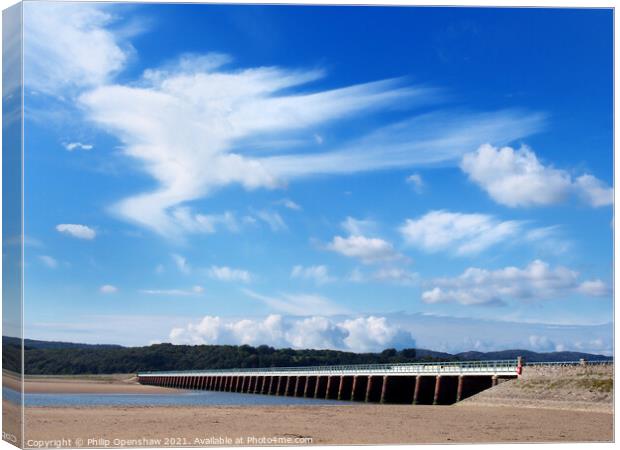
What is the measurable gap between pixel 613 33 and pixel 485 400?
21044 millimetres

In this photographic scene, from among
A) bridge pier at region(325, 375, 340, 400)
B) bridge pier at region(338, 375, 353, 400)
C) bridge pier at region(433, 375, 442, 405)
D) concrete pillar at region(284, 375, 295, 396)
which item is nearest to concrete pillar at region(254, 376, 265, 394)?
concrete pillar at region(284, 375, 295, 396)

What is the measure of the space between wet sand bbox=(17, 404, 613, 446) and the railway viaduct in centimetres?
1509

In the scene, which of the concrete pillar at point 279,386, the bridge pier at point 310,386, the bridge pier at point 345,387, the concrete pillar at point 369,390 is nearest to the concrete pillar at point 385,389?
the concrete pillar at point 369,390

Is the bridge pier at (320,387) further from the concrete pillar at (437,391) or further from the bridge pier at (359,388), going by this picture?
the concrete pillar at (437,391)

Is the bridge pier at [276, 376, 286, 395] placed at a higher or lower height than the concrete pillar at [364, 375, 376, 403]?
lower

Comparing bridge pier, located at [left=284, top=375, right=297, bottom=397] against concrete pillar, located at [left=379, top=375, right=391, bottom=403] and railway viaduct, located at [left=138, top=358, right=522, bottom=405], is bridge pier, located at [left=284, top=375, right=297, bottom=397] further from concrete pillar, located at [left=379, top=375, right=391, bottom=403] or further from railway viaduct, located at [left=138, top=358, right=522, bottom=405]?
concrete pillar, located at [left=379, top=375, right=391, bottom=403]

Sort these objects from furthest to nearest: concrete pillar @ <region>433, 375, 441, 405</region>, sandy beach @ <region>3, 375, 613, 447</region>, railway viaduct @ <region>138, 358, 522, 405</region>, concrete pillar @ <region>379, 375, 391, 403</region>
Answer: concrete pillar @ <region>379, 375, 391, 403</region>
concrete pillar @ <region>433, 375, 441, 405</region>
railway viaduct @ <region>138, 358, 522, 405</region>
sandy beach @ <region>3, 375, 613, 447</region>

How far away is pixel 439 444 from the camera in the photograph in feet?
81.6

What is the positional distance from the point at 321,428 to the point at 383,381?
109 ft

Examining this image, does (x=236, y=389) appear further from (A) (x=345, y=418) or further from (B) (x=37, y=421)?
(B) (x=37, y=421)

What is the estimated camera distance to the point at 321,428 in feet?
89.4

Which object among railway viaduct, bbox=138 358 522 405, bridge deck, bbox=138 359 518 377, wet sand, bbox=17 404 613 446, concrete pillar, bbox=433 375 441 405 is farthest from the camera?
concrete pillar, bbox=433 375 441 405

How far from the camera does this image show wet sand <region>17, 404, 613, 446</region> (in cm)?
2427

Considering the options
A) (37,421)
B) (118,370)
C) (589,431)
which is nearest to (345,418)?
(589,431)
